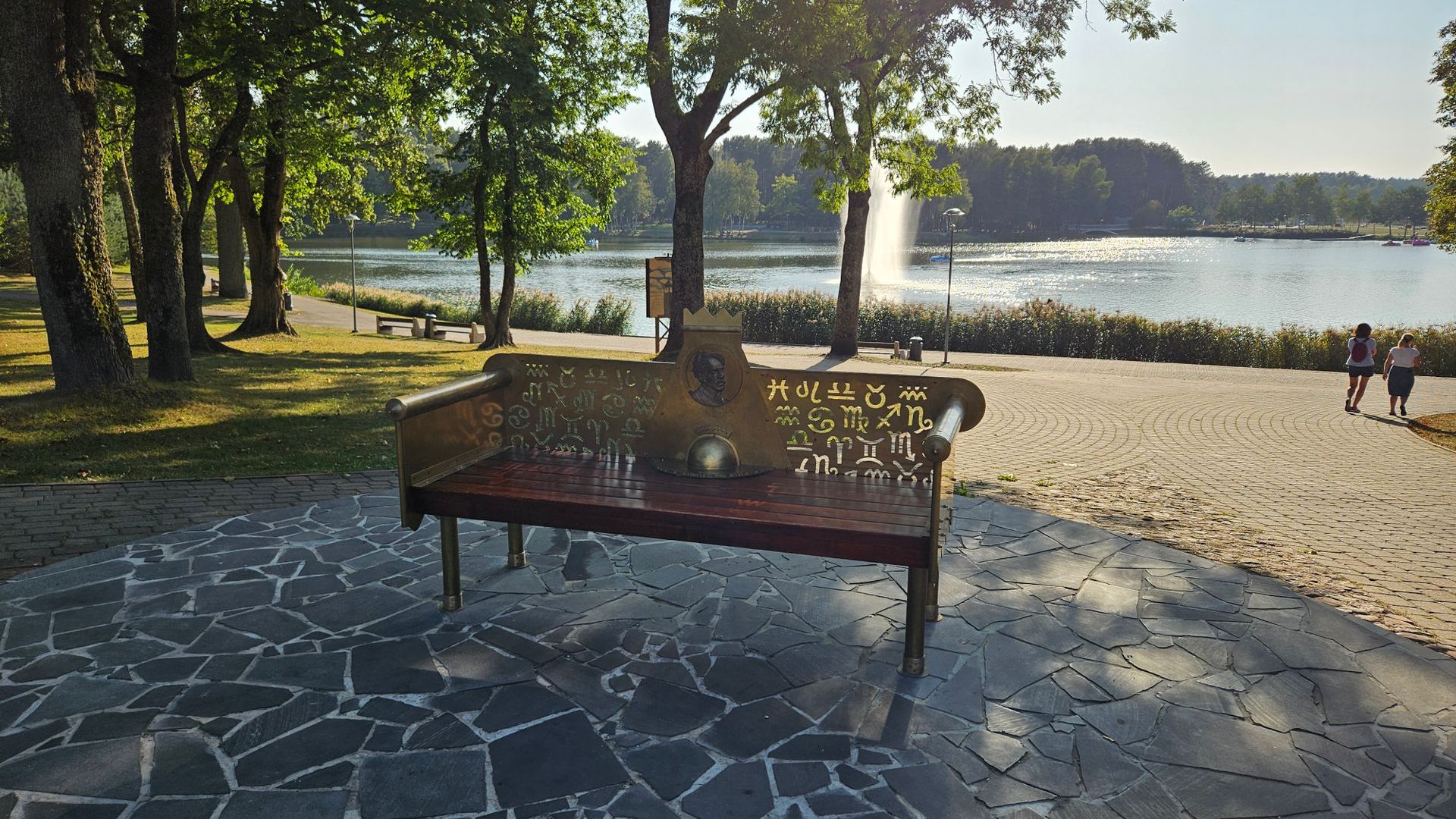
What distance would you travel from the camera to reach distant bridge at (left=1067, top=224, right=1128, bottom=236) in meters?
137

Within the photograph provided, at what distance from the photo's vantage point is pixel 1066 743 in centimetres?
350

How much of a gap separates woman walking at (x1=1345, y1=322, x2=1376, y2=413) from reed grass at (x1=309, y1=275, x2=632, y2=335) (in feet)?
66.1

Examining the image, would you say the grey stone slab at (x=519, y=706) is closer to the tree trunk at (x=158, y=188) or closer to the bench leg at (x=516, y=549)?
the bench leg at (x=516, y=549)

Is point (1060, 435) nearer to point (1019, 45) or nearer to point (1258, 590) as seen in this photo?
point (1258, 590)

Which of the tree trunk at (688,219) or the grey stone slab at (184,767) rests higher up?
the tree trunk at (688,219)

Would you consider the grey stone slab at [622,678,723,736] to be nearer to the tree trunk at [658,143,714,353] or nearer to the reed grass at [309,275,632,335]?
the tree trunk at [658,143,714,353]

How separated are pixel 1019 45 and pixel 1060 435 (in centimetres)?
1188

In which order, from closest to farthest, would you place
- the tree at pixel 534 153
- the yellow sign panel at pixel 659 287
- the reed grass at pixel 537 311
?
the tree at pixel 534 153
the yellow sign panel at pixel 659 287
the reed grass at pixel 537 311

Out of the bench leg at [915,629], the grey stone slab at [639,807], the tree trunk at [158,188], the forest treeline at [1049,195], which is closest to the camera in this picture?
the grey stone slab at [639,807]

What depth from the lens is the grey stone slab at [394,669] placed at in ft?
12.7

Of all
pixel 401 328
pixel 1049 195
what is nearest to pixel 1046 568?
pixel 401 328

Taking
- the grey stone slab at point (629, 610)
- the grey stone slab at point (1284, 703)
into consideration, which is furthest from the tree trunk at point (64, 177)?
the grey stone slab at point (1284, 703)

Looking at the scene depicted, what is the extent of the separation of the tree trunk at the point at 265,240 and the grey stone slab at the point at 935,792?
1766 centimetres

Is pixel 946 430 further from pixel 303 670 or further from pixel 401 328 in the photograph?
pixel 401 328
